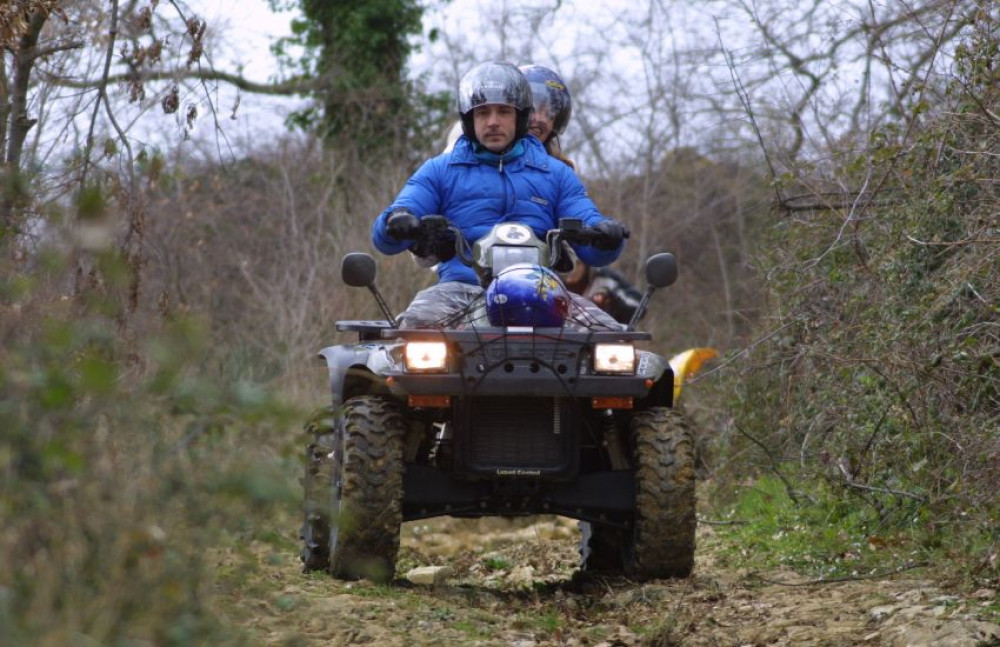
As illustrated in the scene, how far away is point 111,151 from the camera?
7926 millimetres

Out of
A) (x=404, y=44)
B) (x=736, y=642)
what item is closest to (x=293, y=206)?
(x=404, y=44)

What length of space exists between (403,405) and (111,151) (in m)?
2.01

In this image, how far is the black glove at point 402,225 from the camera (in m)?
7.50

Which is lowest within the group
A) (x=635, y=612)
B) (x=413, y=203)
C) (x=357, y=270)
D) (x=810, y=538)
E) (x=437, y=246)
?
(x=635, y=612)

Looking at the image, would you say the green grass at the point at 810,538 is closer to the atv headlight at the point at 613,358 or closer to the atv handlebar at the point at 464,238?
the atv headlight at the point at 613,358

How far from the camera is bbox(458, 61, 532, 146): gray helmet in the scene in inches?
318

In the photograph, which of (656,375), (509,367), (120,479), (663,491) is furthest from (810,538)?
(120,479)

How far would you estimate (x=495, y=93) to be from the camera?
8.07 m

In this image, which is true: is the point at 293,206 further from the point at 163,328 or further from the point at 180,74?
the point at 163,328

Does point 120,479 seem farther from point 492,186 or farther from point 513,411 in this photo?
point 492,186

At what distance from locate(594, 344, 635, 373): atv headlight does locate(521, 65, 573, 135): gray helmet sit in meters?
3.56

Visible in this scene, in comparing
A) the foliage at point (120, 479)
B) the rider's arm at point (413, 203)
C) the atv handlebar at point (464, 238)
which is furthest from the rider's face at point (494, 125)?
the foliage at point (120, 479)

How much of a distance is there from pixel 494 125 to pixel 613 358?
1683 mm

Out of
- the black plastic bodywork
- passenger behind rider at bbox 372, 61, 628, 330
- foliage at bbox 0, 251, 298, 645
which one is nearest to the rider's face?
passenger behind rider at bbox 372, 61, 628, 330
